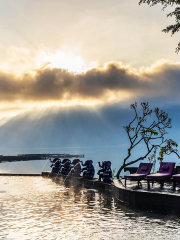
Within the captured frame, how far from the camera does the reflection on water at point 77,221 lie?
30.1 ft

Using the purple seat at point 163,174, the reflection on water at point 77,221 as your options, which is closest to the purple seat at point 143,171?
the purple seat at point 163,174

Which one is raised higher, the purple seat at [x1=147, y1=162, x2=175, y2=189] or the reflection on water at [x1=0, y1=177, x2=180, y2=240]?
the purple seat at [x1=147, y1=162, x2=175, y2=189]

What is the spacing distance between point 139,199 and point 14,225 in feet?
17.9

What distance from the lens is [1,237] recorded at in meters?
8.89

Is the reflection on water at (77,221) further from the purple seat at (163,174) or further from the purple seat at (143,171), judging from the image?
the purple seat at (163,174)

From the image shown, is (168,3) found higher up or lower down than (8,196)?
higher up

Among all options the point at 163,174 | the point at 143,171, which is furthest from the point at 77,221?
the point at 143,171

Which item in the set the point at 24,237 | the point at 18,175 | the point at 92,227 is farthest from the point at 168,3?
the point at 18,175

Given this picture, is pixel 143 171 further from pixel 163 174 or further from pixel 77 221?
pixel 77 221

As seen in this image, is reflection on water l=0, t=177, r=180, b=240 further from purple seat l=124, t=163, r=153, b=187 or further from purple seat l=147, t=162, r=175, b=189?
purple seat l=147, t=162, r=175, b=189

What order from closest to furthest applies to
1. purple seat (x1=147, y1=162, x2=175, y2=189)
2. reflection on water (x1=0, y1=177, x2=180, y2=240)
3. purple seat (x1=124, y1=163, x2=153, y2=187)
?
reflection on water (x1=0, y1=177, x2=180, y2=240) → purple seat (x1=147, y1=162, x2=175, y2=189) → purple seat (x1=124, y1=163, x2=153, y2=187)

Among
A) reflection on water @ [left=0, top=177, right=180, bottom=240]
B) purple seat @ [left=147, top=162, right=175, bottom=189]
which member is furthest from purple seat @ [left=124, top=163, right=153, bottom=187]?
reflection on water @ [left=0, top=177, right=180, bottom=240]

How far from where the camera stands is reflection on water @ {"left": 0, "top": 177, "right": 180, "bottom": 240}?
9.18 metres

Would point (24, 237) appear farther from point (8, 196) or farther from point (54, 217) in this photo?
point (8, 196)
